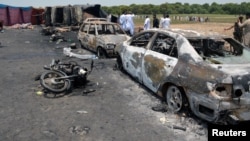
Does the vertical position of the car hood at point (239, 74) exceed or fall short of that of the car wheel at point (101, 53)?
it exceeds it

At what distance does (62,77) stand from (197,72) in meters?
3.43

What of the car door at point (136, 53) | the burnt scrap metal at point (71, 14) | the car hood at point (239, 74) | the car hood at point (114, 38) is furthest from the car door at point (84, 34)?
the burnt scrap metal at point (71, 14)

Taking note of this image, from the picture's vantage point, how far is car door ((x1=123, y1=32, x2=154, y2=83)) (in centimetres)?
752

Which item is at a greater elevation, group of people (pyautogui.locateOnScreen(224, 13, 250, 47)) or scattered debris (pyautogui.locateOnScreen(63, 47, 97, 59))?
group of people (pyautogui.locateOnScreen(224, 13, 250, 47))

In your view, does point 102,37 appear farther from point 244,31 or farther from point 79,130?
point 79,130

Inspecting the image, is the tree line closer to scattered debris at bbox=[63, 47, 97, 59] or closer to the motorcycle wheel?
scattered debris at bbox=[63, 47, 97, 59]

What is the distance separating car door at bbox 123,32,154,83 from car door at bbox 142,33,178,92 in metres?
0.28

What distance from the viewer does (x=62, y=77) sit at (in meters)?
7.54

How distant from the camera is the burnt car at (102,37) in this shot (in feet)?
39.1

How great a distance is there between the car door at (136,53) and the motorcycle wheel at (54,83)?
5.34 feet

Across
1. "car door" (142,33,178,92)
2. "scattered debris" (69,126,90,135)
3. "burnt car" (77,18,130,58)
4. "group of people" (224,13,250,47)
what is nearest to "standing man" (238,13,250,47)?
"group of people" (224,13,250,47)

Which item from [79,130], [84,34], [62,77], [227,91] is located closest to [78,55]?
[84,34]

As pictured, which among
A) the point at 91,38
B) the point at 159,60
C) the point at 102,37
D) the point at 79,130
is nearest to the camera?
the point at 79,130

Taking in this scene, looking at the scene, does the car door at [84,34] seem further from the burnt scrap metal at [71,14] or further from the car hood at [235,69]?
the burnt scrap metal at [71,14]
